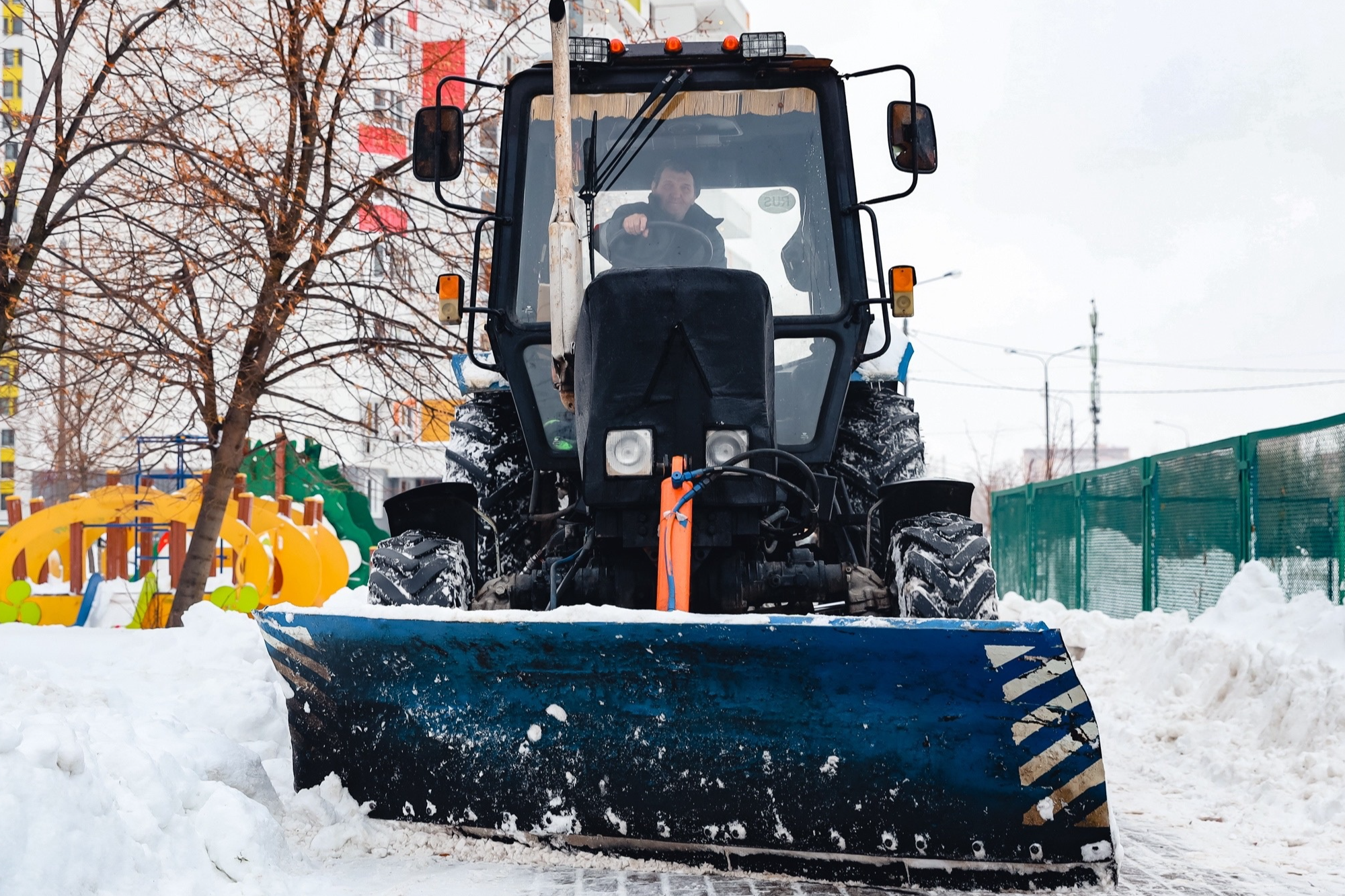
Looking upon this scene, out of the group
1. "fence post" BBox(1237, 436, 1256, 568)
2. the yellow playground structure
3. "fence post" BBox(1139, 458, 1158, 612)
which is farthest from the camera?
the yellow playground structure

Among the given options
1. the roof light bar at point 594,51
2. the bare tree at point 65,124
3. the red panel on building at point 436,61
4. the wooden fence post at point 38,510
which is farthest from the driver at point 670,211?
the wooden fence post at point 38,510

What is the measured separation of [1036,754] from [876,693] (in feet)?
1.53

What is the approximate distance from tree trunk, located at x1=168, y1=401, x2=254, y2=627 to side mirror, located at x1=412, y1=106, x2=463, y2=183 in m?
6.10

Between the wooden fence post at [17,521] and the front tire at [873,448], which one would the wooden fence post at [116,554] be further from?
the front tire at [873,448]

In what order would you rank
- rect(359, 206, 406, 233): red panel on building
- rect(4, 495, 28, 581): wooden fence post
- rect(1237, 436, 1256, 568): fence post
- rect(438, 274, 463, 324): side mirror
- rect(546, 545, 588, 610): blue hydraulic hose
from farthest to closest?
rect(4, 495, 28, 581): wooden fence post < rect(359, 206, 406, 233): red panel on building < rect(1237, 436, 1256, 568): fence post < rect(438, 274, 463, 324): side mirror < rect(546, 545, 588, 610): blue hydraulic hose

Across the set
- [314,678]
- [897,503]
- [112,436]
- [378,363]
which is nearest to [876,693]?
[897,503]

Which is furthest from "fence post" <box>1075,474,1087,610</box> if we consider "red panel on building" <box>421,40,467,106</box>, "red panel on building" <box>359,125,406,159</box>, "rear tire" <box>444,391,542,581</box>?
"rear tire" <box>444,391,542,581</box>

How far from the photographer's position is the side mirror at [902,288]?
507 centimetres

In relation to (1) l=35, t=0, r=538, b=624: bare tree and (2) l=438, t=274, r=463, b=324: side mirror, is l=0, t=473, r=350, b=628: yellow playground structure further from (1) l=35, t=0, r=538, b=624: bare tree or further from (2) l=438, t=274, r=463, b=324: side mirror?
(2) l=438, t=274, r=463, b=324: side mirror

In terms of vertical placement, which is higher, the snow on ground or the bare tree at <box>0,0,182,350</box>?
the bare tree at <box>0,0,182,350</box>

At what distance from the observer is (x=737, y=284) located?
438 cm

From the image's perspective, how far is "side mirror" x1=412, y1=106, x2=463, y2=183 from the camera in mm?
5023

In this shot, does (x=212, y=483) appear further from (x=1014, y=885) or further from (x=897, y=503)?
(x=1014, y=885)

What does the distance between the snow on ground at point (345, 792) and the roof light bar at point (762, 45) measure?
10.5 ft
